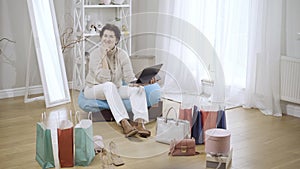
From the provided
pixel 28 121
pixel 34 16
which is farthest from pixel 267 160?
pixel 34 16

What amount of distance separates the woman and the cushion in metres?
0.03

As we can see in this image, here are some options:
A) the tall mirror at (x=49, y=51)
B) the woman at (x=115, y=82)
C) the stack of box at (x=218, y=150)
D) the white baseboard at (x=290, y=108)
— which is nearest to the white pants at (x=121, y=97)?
the woman at (x=115, y=82)

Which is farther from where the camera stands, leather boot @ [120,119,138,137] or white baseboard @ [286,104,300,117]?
white baseboard @ [286,104,300,117]

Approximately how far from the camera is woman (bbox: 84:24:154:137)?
10.2ft

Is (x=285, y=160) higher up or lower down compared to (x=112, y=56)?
lower down

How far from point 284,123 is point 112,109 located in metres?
1.59

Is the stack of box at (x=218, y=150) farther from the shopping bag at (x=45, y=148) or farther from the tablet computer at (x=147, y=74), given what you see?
the shopping bag at (x=45, y=148)

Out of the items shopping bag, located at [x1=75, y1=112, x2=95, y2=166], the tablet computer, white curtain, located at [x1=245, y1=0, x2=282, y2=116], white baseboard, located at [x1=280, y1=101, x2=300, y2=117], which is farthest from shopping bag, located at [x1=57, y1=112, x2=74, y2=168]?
white baseboard, located at [x1=280, y1=101, x2=300, y2=117]

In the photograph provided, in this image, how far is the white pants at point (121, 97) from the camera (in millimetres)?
3314

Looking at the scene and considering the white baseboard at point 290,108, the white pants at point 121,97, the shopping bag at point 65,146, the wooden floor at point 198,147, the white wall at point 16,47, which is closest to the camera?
the shopping bag at point 65,146

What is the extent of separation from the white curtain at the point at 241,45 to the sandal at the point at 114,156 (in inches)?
41.2

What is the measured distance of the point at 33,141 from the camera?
3.61m

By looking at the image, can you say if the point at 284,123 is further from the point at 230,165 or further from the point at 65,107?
the point at 65,107

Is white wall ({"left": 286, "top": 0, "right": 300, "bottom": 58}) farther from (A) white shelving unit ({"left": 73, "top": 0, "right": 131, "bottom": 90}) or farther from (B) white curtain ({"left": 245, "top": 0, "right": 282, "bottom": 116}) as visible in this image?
(A) white shelving unit ({"left": 73, "top": 0, "right": 131, "bottom": 90})
